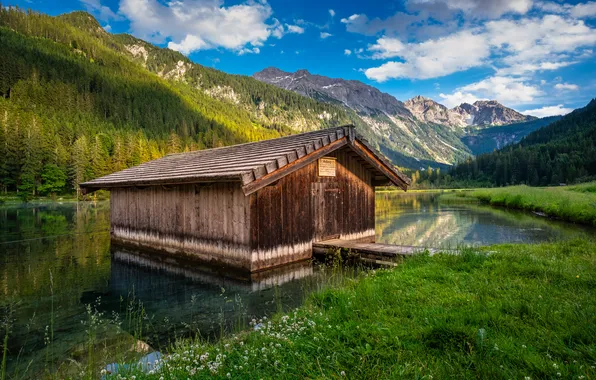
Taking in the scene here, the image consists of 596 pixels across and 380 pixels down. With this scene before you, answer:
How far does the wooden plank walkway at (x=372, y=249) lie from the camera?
9711 millimetres


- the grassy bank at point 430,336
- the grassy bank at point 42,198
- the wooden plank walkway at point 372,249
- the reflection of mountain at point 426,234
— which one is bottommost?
the reflection of mountain at point 426,234

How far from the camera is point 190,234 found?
12.4 m

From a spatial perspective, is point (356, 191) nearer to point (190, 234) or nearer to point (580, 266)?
point (190, 234)

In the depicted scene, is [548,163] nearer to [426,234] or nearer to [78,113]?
[426,234]

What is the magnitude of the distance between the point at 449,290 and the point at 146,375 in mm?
4783

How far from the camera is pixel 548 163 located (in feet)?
338

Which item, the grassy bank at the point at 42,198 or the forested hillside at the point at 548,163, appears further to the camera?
the forested hillside at the point at 548,163

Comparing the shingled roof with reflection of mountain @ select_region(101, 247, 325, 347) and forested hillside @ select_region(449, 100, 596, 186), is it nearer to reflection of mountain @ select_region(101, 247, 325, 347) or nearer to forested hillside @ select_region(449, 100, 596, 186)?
reflection of mountain @ select_region(101, 247, 325, 347)

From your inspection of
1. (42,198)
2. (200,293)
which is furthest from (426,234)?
(42,198)

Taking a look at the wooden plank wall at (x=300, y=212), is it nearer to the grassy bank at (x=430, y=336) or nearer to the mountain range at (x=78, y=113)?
the grassy bank at (x=430, y=336)

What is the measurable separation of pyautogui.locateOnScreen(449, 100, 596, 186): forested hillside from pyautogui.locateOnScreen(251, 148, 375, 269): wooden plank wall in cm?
9484

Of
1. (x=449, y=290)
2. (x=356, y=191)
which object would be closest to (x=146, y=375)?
(x=449, y=290)

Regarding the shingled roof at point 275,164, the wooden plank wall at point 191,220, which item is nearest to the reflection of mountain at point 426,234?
the shingled roof at point 275,164

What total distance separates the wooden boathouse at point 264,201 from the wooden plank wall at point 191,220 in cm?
3
